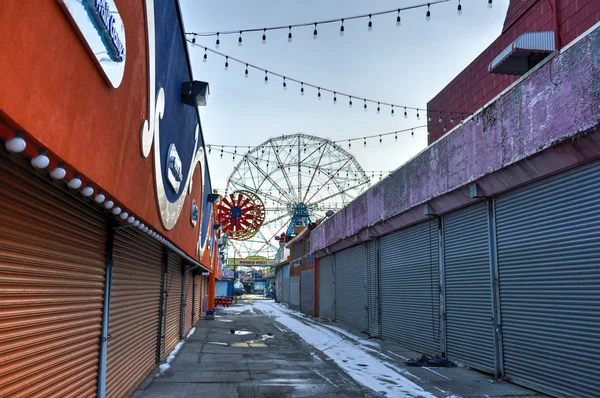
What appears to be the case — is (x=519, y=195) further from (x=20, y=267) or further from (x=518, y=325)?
(x=20, y=267)

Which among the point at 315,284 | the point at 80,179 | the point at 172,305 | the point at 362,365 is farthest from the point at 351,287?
the point at 80,179

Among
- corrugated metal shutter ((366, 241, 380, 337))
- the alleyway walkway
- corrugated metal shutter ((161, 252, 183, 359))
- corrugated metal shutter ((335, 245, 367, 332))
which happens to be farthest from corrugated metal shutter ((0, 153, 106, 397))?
corrugated metal shutter ((335, 245, 367, 332))

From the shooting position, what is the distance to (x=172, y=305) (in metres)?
13.4

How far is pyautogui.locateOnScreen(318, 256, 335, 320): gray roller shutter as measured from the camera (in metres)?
24.8

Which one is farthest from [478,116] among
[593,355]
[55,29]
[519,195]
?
[55,29]

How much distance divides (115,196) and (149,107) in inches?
67.6

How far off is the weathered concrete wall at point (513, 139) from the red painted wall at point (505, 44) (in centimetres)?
241

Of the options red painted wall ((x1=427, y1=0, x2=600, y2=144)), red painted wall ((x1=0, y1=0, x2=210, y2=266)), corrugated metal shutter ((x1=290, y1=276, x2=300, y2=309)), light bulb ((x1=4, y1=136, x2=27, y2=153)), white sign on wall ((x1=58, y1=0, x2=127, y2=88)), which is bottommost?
corrugated metal shutter ((x1=290, y1=276, x2=300, y2=309))

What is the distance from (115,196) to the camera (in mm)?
4891

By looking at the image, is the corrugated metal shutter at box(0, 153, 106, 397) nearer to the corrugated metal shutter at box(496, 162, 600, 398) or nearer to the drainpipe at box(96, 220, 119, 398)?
the drainpipe at box(96, 220, 119, 398)

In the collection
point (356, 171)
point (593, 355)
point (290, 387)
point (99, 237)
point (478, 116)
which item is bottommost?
point (290, 387)

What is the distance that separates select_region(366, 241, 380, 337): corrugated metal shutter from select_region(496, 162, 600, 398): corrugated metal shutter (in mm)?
7886

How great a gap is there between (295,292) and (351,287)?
62.3 ft

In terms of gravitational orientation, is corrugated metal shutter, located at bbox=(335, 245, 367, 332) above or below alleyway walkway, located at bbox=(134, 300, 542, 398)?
above
